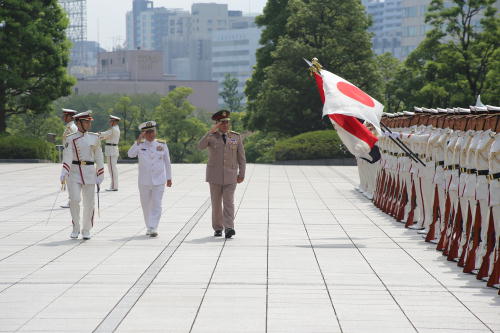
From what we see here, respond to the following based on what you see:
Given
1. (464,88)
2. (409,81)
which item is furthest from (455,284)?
(409,81)

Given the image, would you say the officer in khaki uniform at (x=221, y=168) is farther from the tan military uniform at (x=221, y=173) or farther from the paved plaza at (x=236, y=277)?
the paved plaza at (x=236, y=277)

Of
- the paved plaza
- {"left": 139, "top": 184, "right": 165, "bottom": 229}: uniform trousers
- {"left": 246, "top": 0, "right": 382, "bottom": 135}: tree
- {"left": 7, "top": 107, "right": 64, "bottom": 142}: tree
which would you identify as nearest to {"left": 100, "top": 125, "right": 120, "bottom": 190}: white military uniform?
the paved plaza

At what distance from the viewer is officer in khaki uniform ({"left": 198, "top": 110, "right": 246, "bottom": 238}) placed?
14.5 meters

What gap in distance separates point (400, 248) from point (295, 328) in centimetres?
554

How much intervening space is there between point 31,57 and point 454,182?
3421cm

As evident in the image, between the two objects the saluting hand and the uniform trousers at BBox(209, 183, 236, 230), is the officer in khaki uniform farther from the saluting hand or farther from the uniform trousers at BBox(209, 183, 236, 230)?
the saluting hand

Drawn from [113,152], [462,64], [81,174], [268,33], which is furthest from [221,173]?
[268,33]

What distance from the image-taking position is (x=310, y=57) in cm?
4788

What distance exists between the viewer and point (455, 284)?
10328 millimetres

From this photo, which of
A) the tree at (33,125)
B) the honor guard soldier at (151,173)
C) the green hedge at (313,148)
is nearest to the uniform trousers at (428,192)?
the honor guard soldier at (151,173)

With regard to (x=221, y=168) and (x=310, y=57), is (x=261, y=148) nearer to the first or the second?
(x=310, y=57)

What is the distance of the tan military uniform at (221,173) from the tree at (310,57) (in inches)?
1304

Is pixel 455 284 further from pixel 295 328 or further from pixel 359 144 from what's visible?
pixel 359 144

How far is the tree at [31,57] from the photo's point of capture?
42.5 metres
